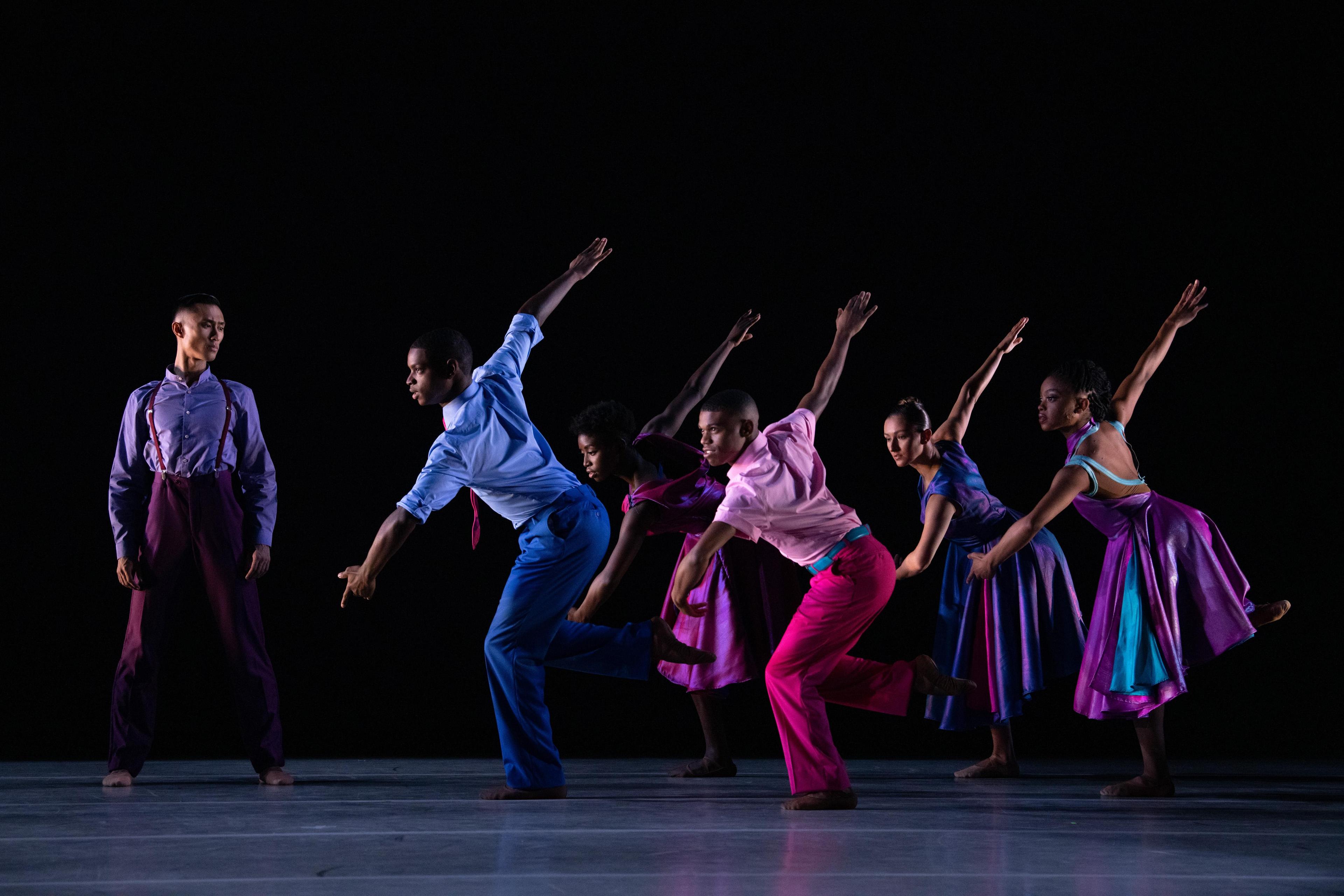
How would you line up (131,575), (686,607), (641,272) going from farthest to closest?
1. (641,272)
2. (131,575)
3. (686,607)

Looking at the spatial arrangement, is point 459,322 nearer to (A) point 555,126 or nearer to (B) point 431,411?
(B) point 431,411

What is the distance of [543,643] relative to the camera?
3061mm

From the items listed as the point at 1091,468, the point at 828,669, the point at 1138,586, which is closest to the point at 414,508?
the point at 828,669

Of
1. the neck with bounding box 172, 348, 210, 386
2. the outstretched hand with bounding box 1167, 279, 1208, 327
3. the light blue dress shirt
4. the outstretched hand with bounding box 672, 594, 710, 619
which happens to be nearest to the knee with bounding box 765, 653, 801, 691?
the outstretched hand with bounding box 672, 594, 710, 619

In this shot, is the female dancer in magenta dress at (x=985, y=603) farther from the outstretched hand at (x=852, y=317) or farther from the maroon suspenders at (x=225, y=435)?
the maroon suspenders at (x=225, y=435)

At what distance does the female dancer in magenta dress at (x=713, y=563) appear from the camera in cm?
340

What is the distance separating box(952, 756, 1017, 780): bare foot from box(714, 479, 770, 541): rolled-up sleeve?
1.30 meters

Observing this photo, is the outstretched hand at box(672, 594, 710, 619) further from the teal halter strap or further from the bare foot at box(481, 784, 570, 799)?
the teal halter strap

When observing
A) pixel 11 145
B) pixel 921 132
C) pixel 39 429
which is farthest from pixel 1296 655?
pixel 11 145

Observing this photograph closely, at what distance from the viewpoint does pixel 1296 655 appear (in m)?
5.16

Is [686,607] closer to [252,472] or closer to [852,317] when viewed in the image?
[852,317]

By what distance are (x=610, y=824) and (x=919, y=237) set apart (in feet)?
11.3

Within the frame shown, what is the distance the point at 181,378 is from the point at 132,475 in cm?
31

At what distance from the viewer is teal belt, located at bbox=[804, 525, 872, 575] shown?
2.92 meters
